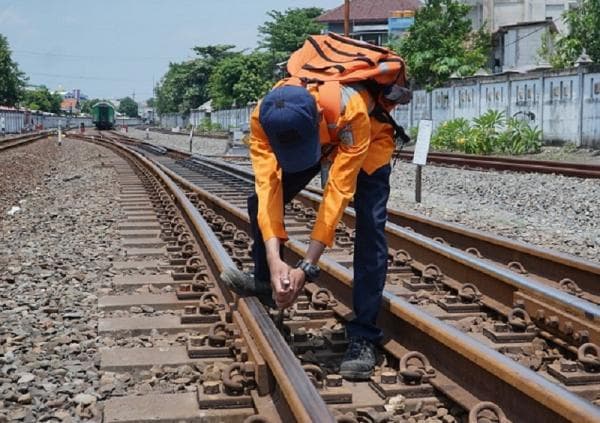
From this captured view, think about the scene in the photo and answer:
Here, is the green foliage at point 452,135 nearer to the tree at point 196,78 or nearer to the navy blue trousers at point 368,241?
the navy blue trousers at point 368,241

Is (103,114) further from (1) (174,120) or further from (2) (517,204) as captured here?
(2) (517,204)

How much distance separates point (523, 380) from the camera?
2908 millimetres

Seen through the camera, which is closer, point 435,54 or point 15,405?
point 15,405

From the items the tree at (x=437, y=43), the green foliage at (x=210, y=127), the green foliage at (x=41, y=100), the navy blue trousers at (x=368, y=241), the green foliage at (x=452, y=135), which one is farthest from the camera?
the green foliage at (x=41, y=100)

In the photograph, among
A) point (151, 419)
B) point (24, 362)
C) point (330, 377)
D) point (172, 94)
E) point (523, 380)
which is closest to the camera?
point (523, 380)

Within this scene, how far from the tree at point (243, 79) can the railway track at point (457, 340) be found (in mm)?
68556

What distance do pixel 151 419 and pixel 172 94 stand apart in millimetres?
113287

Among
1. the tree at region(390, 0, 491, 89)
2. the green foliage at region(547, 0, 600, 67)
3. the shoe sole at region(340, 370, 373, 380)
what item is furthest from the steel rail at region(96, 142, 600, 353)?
the tree at region(390, 0, 491, 89)

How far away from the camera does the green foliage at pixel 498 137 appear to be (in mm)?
24906

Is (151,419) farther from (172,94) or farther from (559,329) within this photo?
(172,94)

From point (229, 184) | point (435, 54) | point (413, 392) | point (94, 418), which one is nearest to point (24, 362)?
point (94, 418)

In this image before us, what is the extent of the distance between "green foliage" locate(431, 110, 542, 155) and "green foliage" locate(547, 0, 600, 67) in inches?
368

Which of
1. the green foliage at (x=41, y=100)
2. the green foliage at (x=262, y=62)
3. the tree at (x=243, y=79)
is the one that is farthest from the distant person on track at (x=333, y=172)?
the green foliage at (x=41, y=100)

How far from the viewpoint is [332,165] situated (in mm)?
3404
